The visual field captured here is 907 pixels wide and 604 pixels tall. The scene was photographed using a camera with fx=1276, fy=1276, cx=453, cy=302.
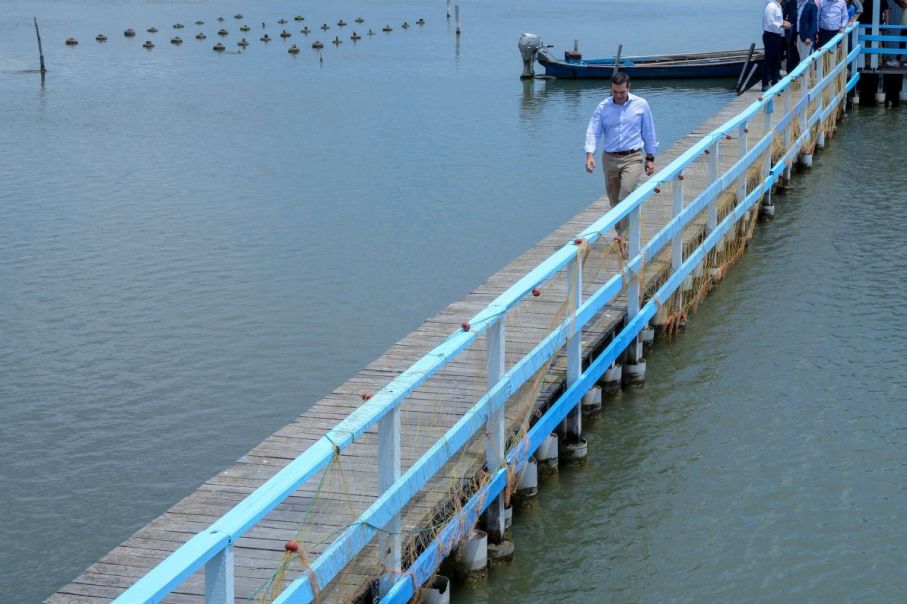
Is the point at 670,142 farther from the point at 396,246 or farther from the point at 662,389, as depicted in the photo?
the point at 662,389

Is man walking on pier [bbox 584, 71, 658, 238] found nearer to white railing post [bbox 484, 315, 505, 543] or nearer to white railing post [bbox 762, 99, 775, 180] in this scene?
white railing post [bbox 762, 99, 775, 180]

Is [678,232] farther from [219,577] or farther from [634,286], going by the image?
[219,577]

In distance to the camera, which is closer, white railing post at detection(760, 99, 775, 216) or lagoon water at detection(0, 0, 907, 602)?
lagoon water at detection(0, 0, 907, 602)

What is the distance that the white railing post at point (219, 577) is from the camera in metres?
5.60

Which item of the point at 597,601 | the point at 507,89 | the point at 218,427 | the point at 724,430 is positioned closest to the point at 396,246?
the point at 218,427

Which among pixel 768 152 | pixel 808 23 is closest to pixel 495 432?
pixel 768 152

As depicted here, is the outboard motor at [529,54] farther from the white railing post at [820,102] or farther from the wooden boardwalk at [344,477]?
the wooden boardwalk at [344,477]

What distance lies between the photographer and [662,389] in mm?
12516

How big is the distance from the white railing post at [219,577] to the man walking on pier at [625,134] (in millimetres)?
8295

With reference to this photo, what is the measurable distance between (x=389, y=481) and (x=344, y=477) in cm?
49

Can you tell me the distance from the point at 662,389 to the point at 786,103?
24.9ft

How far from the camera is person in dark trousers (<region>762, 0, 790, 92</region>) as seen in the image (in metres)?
22.5

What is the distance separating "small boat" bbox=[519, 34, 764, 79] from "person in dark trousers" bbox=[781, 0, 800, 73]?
449 inches

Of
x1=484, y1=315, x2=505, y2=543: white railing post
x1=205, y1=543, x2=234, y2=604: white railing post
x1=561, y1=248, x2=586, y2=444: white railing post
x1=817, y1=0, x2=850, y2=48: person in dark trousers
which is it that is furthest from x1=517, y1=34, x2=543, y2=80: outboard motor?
x1=205, y1=543, x2=234, y2=604: white railing post
